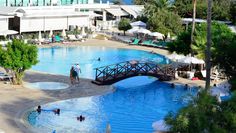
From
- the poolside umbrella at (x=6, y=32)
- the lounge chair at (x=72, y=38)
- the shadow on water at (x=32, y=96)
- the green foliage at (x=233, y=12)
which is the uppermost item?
the green foliage at (x=233, y=12)

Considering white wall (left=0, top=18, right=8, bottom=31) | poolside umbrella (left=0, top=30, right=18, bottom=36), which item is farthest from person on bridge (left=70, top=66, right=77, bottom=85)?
white wall (left=0, top=18, right=8, bottom=31)

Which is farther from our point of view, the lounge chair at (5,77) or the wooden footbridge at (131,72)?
the wooden footbridge at (131,72)

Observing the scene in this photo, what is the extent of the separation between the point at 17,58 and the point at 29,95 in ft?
8.39

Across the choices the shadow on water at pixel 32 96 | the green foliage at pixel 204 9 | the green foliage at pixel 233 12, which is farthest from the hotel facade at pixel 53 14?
the shadow on water at pixel 32 96

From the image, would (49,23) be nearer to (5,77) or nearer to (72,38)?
(72,38)

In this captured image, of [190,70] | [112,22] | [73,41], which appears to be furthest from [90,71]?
[112,22]

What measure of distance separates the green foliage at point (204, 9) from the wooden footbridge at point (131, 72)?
3060 cm

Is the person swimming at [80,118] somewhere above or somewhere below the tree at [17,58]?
below

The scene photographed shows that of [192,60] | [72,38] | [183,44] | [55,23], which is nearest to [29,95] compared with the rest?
[192,60]

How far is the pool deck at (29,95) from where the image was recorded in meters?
20.0

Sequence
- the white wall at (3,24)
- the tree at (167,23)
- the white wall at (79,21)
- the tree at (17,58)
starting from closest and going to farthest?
the tree at (17,58) < the white wall at (3,24) < the tree at (167,23) < the white wall at (79,21)

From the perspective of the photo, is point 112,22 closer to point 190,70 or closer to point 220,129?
point 190,70

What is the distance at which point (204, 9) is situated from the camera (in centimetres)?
6269

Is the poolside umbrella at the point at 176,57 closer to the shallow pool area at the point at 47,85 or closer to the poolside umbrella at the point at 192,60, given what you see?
the poolside umbrella at the point at 192,60
